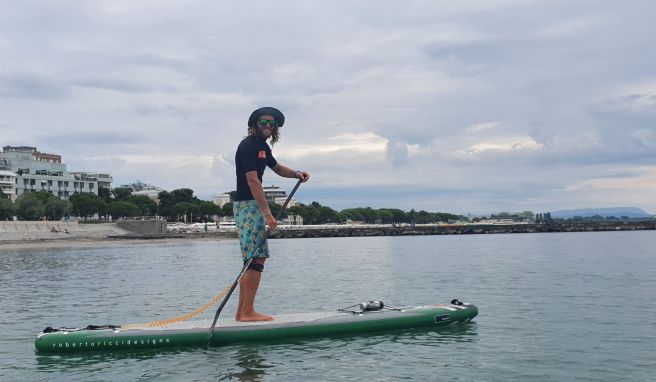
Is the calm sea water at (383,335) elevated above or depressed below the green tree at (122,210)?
below

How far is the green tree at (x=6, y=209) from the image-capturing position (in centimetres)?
11875

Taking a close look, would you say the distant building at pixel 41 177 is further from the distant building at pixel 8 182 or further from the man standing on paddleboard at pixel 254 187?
the man standing on paddleboard at pixel 254 187

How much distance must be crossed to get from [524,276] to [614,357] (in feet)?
75.0

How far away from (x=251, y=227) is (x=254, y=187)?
902 millimetres

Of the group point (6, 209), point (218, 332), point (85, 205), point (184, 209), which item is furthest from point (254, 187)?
point (184, 209)

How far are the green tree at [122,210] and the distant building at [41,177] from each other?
2047 cm

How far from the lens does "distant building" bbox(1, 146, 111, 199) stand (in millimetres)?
168500

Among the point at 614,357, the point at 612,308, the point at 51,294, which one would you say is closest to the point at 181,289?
the point at 51,294

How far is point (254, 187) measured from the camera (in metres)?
13.2

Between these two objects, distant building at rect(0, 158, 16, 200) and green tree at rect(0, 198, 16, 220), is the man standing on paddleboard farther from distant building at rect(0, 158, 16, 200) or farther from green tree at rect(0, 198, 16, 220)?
distant building at rect(0, 158, 16, 200)

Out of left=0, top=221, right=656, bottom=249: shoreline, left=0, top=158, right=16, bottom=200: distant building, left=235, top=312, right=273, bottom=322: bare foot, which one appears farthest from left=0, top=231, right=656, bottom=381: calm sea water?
left=0, top=158, right=16, bottom=200: distant building

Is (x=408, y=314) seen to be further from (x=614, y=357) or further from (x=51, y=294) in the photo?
(x=51, y=294)

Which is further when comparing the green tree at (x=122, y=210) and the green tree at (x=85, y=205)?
the green tree at (x=122, y=210)

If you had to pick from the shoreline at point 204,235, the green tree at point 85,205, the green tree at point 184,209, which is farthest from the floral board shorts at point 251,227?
the green tree at point 184,209
